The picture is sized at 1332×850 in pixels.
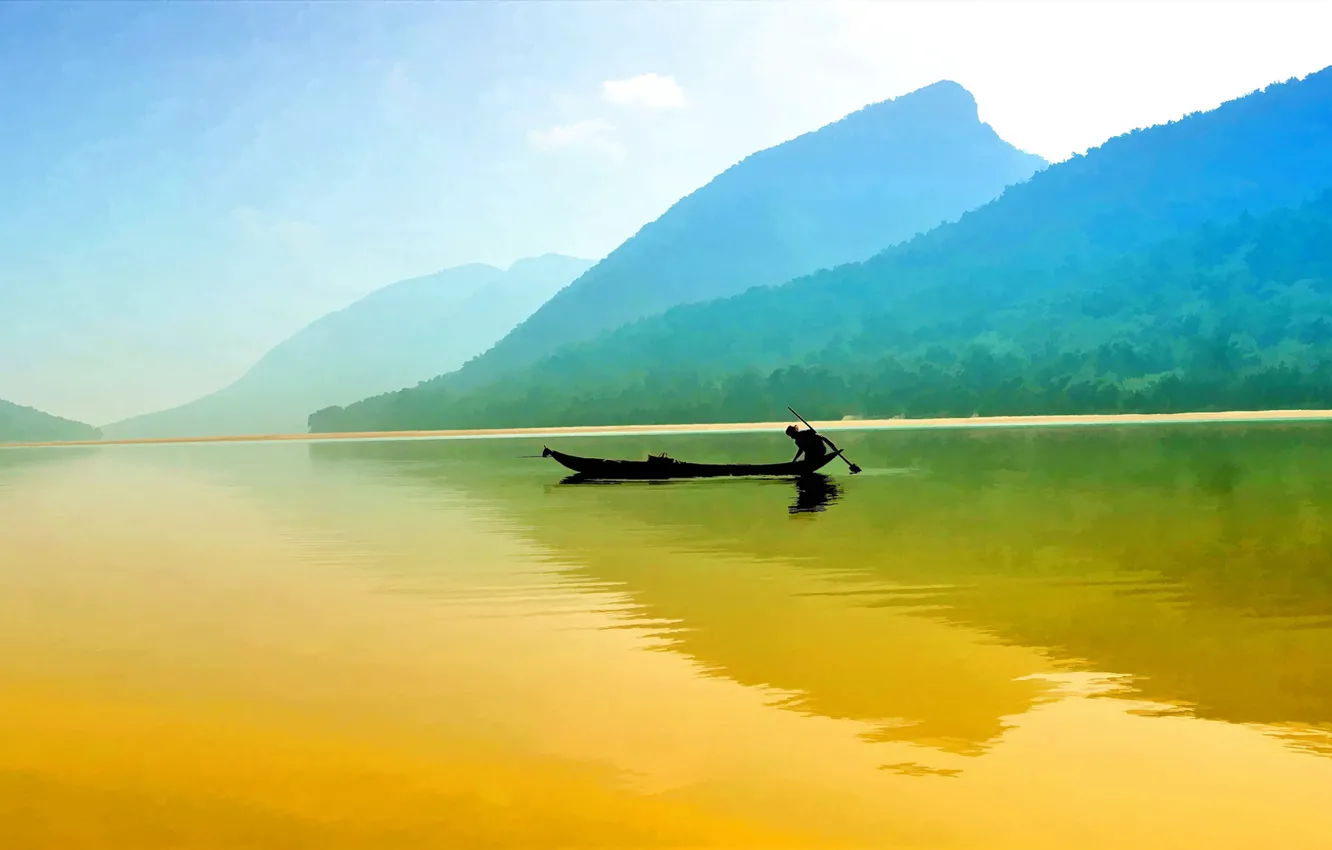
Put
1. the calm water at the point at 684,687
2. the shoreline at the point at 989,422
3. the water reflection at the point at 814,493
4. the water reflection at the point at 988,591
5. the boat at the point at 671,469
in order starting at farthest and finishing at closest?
the shoreline at the point at 989,422 < the boat at the point at 671,469 < the water reflection at the point at 814,493 < the water reflection at the point at 988,591 < the calm water at the point at 684,687

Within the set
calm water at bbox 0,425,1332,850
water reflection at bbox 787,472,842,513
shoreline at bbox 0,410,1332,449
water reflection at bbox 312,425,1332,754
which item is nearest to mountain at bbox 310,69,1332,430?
shoreline at bbox 0,410,1332,449

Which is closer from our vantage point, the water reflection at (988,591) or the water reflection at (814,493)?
the water reflection at (988,591)

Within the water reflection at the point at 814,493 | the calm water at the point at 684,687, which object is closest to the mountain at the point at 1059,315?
the water reflection at the point at 814,493

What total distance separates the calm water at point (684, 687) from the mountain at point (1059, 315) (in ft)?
413

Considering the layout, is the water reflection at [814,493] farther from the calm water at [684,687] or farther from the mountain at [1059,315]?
the mountain at [1059,315]

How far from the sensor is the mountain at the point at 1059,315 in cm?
14775

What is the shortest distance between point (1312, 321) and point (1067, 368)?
30930 millimetres

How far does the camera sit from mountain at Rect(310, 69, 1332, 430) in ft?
485

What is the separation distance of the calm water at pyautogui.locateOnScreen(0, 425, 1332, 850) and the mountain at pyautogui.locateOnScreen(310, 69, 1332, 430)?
12582cm

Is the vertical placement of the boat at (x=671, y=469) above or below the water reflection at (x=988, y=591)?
above

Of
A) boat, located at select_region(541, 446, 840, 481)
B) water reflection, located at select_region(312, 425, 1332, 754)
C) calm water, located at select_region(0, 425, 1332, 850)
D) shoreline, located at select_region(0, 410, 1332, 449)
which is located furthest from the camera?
shoreline, located at select_region(0, 410, 1332, 449)

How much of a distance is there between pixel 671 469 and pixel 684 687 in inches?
1462

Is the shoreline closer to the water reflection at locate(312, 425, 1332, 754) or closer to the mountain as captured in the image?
the mountain

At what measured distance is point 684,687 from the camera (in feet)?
42.7
